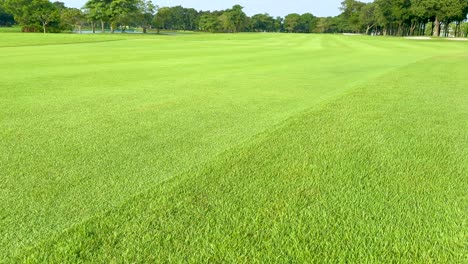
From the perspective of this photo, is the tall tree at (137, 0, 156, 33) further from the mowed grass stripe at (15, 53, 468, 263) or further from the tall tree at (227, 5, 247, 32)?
the mowed grass stripe at (15, 53, 468, 263)

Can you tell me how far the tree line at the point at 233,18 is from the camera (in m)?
63.6

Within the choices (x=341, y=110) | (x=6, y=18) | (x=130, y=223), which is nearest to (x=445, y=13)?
(x=341, y=110)

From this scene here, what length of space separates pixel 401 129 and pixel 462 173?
1482 mm

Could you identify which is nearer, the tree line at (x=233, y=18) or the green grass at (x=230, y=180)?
the green grass at (x=230, y=180)

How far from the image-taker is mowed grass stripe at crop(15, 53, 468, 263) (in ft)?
6.76

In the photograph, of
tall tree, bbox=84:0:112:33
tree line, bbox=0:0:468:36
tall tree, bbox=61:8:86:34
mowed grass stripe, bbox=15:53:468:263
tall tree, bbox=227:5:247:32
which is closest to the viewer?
mowed grass stripe, bbox=15:53:468:263

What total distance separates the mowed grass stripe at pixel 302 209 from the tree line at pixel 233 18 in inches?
2787

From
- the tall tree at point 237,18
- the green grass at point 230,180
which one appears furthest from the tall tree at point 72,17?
the green grass at point 230,180

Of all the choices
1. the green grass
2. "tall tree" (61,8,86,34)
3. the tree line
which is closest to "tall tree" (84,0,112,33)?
the tree line

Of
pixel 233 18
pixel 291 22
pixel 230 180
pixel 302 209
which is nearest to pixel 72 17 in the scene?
pixel 233 18

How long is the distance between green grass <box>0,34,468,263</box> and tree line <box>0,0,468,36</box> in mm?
68762

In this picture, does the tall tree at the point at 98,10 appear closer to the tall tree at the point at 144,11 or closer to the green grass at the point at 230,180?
the tall tree at the point at 144,11

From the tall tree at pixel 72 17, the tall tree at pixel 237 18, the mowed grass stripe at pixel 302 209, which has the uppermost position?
the tall tree at pixel 237 18

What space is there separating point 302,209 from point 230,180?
28.3 inches
